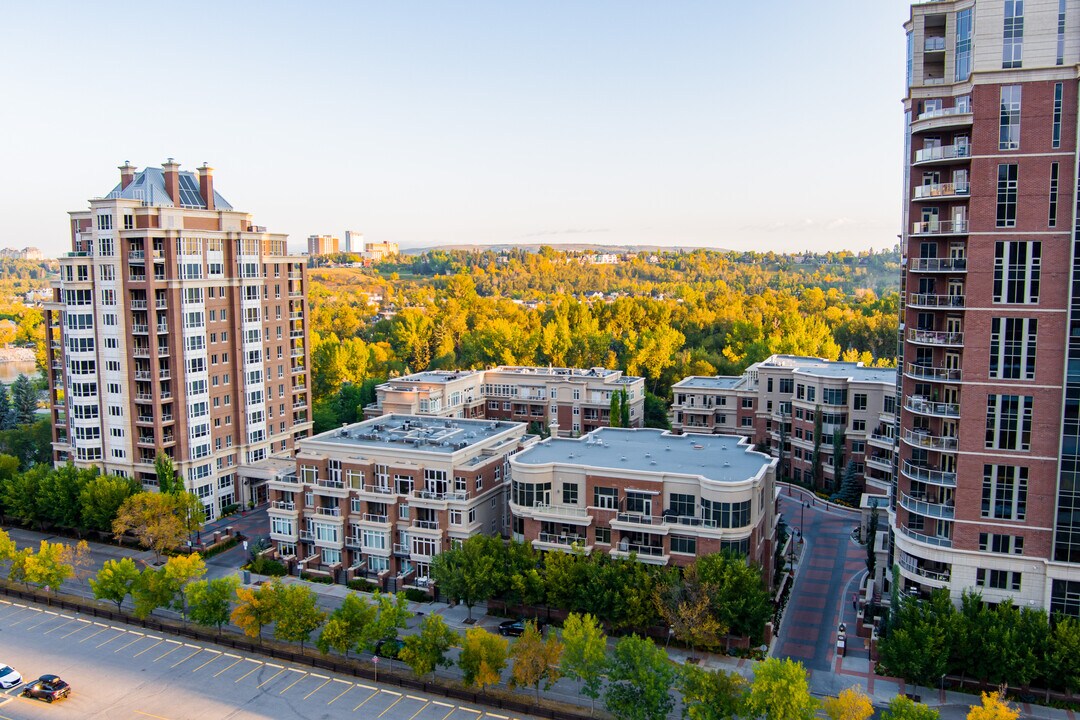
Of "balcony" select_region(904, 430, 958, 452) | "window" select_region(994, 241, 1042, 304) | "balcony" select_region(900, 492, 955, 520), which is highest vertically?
"window" select_region(994, 241, 1042, 304)

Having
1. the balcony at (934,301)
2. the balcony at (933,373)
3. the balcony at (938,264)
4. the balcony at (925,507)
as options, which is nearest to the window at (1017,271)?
the balcony at (938,264)

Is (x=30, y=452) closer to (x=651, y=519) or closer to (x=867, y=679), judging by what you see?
(x=651, y=519)

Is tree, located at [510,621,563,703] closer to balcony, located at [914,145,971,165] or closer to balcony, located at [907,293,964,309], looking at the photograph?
balcony, located at [907,293,964,309]

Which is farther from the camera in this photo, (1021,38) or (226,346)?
(226,346)

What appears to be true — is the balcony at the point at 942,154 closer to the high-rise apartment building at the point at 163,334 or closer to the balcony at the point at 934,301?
the balcony at the point at 934,301

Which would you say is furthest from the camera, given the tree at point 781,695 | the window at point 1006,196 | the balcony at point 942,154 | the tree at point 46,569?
the tree at point 46,569

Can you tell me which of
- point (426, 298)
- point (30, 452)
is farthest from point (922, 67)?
point (426, 298)

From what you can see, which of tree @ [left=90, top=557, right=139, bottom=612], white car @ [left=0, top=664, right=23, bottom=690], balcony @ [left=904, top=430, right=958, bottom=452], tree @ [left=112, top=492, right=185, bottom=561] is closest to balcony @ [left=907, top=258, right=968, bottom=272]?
balcony @ [left=904, top=430, right=958, bottom=452]
